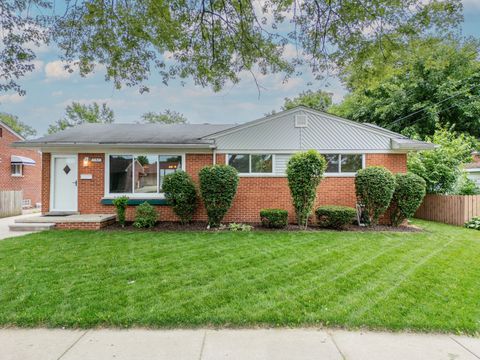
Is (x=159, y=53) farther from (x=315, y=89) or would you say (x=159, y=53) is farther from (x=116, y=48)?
(x=315, y=89)

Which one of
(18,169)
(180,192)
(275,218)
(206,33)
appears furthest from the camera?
(18,169)

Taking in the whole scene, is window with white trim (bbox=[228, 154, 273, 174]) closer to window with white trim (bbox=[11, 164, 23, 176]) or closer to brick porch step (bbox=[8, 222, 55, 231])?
brick porch step (bbox=[8, 222, 55, 231])

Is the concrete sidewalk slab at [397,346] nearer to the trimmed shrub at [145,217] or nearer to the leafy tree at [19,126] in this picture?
the trimmed shrub at [145,217]

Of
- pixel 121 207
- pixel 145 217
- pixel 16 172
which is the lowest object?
pixel 145 217

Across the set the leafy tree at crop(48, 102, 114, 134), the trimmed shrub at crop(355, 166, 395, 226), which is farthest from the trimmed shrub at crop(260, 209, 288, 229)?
the leafy tree at crop(48, 102, 114, 134)


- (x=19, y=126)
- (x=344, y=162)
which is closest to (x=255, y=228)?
(x=344, y=162)

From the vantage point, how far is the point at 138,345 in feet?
8.93

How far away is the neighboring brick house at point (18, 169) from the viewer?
1641 cm

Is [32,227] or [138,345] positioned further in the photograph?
[32,227]

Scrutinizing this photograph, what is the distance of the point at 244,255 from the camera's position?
18.7 ft

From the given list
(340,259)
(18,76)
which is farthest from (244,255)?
(18,76)

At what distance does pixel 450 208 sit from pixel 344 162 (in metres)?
4.68

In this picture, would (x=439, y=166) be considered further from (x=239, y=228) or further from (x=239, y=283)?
(x=239, y=283)

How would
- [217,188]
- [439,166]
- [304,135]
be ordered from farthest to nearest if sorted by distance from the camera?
1. [439,166]
2. [304,135]
3. [217,188]
